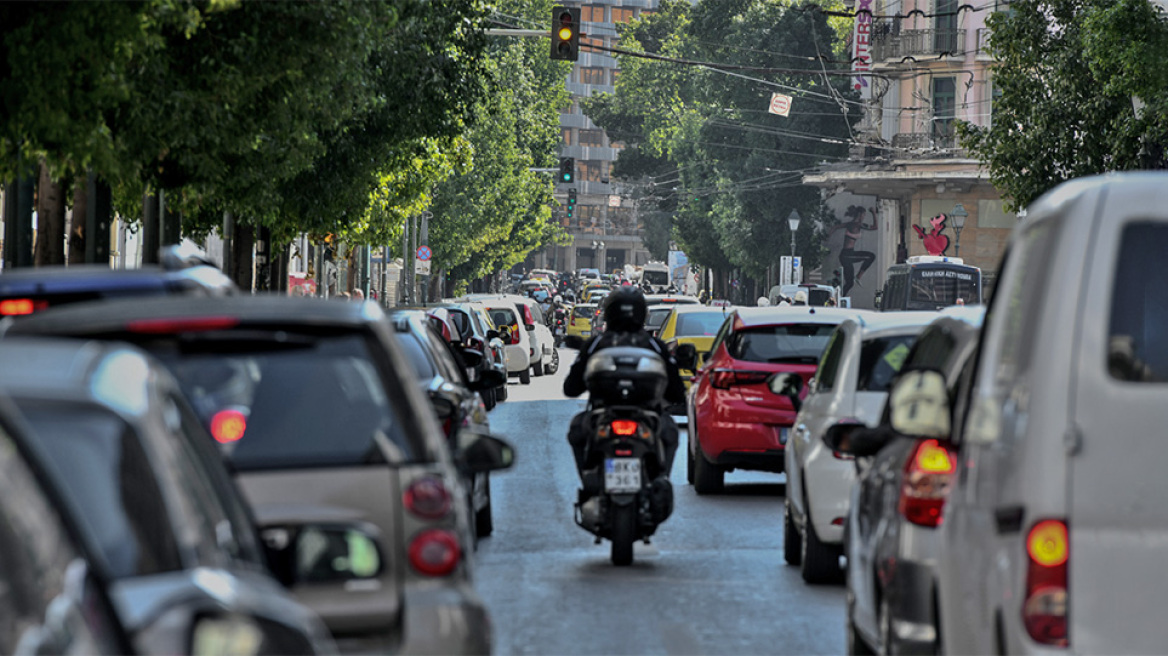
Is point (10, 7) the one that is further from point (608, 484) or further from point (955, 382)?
point (955, 382)

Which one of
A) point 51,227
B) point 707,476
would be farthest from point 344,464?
point 51,227

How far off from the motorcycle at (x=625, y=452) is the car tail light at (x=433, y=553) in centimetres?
597

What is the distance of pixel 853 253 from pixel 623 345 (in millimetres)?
69449

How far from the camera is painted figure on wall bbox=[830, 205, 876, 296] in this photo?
3187 inches

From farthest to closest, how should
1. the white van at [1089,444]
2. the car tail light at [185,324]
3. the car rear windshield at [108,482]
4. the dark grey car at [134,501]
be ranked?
the car tail light at [185,324], the white van at [1089,444], the car rear windshield at [108,482], the dark grey car at [134,501]

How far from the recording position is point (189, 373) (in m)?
6.96

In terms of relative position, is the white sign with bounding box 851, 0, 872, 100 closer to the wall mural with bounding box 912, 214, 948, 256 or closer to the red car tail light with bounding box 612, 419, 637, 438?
the wall mural with bounding box 912, 214, 948, 256

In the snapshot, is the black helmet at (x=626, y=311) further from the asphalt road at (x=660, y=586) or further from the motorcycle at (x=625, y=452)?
the asphalt road at (x=660, y=586)

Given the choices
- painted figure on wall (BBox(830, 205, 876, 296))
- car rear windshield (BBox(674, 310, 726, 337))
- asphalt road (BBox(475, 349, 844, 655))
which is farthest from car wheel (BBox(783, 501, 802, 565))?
painted figure on wall (BBox(830, 205, 876, 296))

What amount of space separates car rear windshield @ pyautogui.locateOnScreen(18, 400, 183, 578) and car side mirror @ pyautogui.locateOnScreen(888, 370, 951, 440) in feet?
10.4

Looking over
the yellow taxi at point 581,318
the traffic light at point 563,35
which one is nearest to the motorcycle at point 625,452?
the traffic light at point 563,35

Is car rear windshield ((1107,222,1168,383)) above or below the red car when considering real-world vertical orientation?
above

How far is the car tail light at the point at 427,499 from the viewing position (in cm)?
616

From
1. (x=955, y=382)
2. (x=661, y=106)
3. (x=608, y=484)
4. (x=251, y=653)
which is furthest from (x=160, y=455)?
(x=661, y=106)
